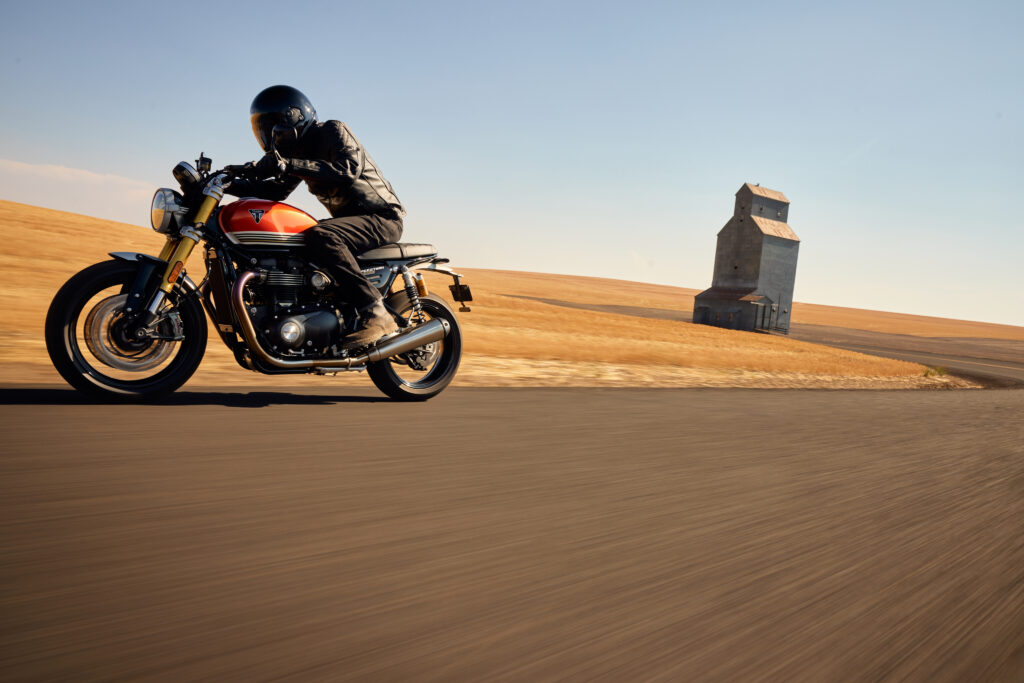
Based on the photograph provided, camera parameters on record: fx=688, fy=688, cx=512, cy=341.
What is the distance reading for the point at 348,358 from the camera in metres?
5.07

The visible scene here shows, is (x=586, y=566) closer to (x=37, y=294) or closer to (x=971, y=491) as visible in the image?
(x=971, y=491)

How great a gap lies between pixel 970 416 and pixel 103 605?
8.79 m

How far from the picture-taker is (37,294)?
11.9 m

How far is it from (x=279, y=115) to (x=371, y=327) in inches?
65.1

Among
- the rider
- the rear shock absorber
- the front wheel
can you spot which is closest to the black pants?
the rider

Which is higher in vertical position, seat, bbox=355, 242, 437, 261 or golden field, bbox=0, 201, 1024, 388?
seat, bbox=355, 242, 437, 261

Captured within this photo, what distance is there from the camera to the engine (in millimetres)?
4723

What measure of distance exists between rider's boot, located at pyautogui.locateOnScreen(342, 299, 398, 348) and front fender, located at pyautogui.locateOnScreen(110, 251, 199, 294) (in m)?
1.09

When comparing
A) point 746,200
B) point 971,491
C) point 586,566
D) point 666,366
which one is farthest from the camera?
point 746,200

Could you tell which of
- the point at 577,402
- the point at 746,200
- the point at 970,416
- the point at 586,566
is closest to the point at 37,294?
the point at 577,402

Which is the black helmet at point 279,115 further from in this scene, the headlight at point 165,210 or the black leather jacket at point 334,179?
the headlight at point 165,210

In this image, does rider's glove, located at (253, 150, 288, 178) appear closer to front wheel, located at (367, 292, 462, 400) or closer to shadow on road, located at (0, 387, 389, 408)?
front wheel, located at (367, 292, 462, 400)

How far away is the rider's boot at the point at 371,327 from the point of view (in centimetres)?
506

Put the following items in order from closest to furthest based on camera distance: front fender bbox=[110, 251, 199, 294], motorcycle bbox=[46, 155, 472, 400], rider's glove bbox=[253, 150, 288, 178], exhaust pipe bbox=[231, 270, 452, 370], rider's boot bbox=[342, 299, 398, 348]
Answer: motorcycle bbox=[46, 155, 472, 400] < front fender bbox=[110, 251, 199, 294] < exhaust pipe bbox=[231, 270, 452, 370] < rider's glove bbox=[253, 150, 288, 178] < rider's boot bbox=[342, 299, 398, 348]
